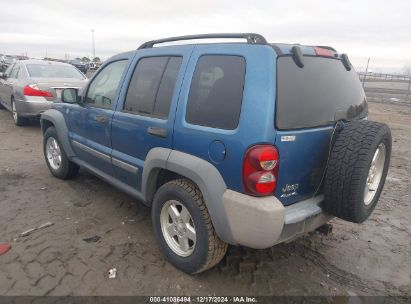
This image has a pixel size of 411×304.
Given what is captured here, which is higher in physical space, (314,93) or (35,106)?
(314,93)

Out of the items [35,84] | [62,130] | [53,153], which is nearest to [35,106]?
[35,84]

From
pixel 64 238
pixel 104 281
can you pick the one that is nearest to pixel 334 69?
pixel 104 281

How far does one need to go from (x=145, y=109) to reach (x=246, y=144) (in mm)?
1241

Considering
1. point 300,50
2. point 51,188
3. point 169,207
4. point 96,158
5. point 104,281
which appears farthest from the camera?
point 51,188

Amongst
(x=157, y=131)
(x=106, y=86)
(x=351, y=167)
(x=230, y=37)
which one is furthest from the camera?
(x=106, y=86)

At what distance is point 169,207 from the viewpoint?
2.96 meters

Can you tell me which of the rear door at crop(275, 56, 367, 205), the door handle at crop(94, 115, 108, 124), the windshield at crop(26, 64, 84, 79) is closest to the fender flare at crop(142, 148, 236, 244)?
the rear door at crop(275, 56, 367, 205)

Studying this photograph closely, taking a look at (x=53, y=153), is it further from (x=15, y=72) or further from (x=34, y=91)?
(x=15, y=72)

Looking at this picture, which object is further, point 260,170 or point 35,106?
point 35,106

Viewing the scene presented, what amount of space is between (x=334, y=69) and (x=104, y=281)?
2558mm

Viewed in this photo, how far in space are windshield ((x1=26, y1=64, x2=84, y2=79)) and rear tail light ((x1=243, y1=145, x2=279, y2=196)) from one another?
22.9 feet

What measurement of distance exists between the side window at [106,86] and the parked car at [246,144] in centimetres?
42

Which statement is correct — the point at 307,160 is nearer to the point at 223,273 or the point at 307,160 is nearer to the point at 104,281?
the point at 223,273

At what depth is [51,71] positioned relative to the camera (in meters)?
8.16
